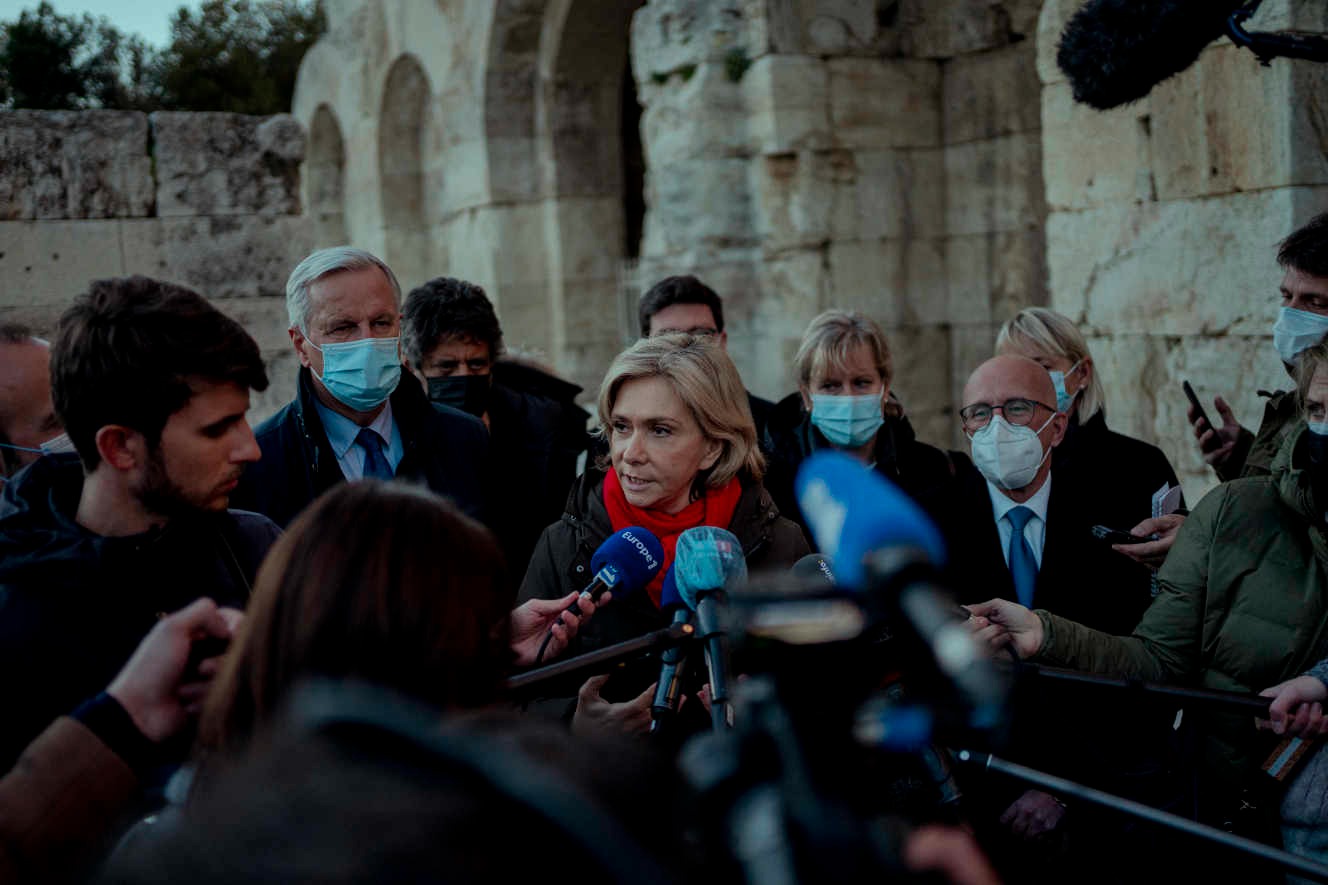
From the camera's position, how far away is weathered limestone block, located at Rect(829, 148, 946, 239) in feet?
28.0

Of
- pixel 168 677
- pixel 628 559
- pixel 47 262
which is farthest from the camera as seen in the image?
pixel 47 262

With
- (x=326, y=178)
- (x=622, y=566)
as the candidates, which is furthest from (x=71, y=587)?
(x=326, y=178)

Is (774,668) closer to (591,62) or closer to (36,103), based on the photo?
(591,62)

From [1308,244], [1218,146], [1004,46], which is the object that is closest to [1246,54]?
[1218,146]

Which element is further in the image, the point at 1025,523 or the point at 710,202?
the point at 710,202

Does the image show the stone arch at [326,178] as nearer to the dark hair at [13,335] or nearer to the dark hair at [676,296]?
the dark hair at [676,296]

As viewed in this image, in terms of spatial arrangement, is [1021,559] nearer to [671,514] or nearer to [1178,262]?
[671,514]

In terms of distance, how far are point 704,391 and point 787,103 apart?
535 centimetres

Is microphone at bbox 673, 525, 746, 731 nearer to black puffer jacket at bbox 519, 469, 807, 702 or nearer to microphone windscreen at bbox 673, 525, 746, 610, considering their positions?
microphone windscreen at bbox 673, 525, 746, 610

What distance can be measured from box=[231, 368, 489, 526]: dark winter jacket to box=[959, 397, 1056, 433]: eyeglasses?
5.23ft

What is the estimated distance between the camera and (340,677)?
1.43 meters

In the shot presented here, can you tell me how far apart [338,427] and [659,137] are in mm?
5378

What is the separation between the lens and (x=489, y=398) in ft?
15.7

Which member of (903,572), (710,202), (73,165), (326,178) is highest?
(326,178)
